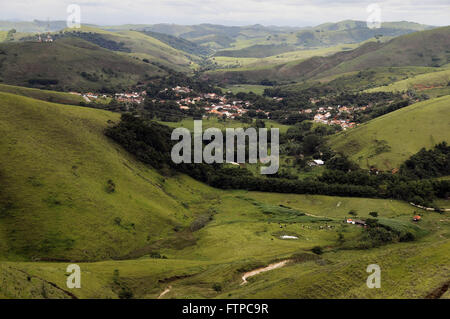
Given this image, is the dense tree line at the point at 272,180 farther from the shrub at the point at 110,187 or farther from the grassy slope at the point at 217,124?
the grassy slope at the point at 217,124

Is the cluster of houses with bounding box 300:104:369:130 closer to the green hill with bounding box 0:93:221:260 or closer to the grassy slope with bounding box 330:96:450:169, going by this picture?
the grassy slope with bounding box 330:96:450:169

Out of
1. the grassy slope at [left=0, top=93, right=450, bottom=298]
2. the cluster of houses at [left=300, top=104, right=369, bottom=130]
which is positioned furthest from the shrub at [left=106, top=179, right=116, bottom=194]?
the cluster of houses at [left=300, top=104, right=369, bottom=130]

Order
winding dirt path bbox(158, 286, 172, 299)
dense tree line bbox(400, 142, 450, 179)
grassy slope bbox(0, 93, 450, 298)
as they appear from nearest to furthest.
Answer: grassy slope bbox(0, 93, 450, 298), winding dirt path bbox(158, 286, 172, 299), dense tree line bbox(400, 142, 450, 179)

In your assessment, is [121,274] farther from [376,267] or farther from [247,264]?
[376,267]

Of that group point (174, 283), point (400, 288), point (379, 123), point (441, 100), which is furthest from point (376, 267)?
point (441, 100)

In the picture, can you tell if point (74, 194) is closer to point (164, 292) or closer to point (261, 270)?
point (164, 292)

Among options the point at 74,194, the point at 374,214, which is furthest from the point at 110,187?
the point at 374,214

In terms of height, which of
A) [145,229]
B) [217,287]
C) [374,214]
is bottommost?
[374,214]
